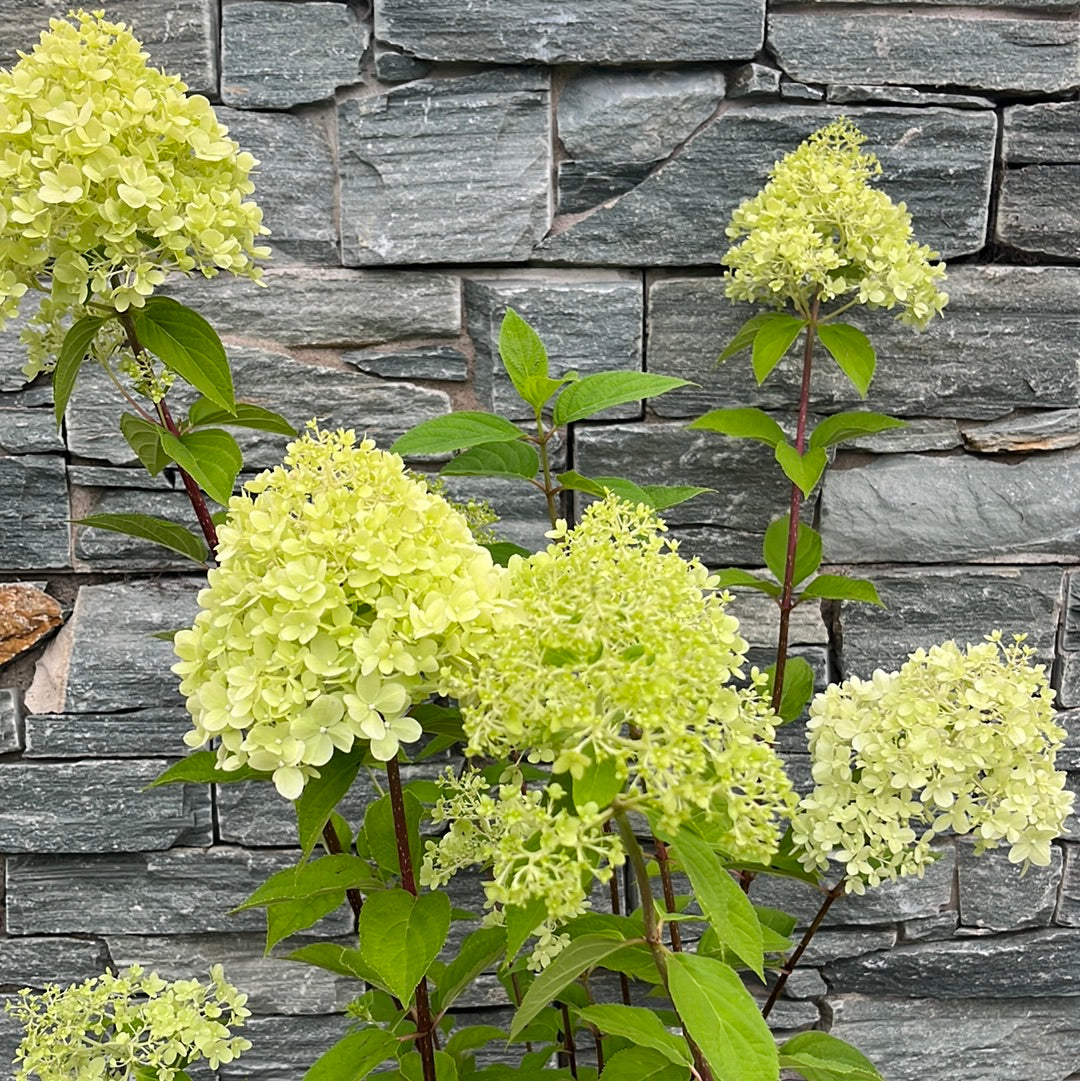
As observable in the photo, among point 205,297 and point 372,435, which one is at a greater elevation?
point 205,297

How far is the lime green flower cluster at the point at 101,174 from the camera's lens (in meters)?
0.85

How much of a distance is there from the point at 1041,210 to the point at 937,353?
257mm

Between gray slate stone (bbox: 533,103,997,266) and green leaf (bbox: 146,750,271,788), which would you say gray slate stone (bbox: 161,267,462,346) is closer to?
gray slate stone (bbox: 533,103,997,266)

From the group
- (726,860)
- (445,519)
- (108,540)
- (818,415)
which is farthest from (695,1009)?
(108,540)

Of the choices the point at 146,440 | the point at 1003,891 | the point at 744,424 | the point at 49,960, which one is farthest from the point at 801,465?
the point at 49,960

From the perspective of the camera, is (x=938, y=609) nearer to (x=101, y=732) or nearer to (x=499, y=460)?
(x=499, y=460)

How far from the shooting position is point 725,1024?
2.36 ft

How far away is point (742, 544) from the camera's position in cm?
149

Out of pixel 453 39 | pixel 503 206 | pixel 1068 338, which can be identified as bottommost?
pixel 1068 338

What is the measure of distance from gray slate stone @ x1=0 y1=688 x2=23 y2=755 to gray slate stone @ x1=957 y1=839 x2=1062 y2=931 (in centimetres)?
154

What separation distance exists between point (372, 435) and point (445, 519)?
727 millimetres

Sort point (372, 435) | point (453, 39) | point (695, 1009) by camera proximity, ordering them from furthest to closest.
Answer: point (372, 435)
point (453, 39)
point (695, 1009)

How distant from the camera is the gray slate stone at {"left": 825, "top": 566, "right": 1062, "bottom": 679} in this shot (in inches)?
59.7

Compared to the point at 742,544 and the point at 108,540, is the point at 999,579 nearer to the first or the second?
the point at 742,544
